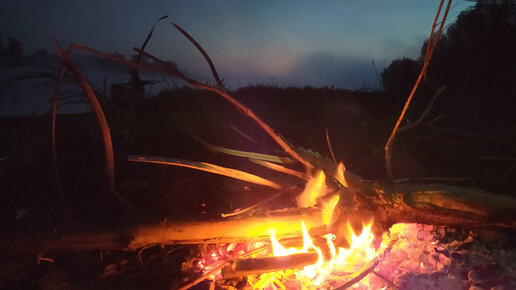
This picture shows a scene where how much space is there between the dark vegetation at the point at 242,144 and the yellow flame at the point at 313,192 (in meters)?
0.58

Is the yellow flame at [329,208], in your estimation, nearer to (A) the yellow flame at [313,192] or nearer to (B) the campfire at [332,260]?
(B) the campfire at [332,260]

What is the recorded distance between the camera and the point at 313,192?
8.77 ft

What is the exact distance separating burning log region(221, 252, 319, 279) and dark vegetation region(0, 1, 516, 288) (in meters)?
0.44

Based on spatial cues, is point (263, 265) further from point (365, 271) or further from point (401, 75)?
point (401, 75)

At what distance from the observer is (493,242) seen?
2213 mm

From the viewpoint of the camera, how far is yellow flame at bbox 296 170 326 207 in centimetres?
259

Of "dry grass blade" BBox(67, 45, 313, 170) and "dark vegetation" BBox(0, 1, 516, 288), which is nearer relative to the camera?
"dry grass blade" BBox(67, 45, 313, 170)

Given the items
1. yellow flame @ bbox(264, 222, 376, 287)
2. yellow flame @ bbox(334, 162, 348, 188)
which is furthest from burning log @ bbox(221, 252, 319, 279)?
yellow flame @ bbox(334, 162, 348, 188)

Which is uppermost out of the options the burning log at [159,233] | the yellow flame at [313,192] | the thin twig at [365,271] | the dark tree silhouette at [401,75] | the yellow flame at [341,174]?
the dark tree silhouette at [401,75]

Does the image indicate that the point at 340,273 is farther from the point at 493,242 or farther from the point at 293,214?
the point at 493,242

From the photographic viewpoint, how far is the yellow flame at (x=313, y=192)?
2.59 meters

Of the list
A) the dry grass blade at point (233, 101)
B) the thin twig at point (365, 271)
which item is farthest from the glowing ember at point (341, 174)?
the thin twig at point (365, 271)

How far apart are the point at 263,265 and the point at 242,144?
2406mm

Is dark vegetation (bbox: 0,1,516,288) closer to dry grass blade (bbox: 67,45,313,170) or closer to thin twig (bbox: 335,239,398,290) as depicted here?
dry grass blade (bbox: 67,45,313,170)
